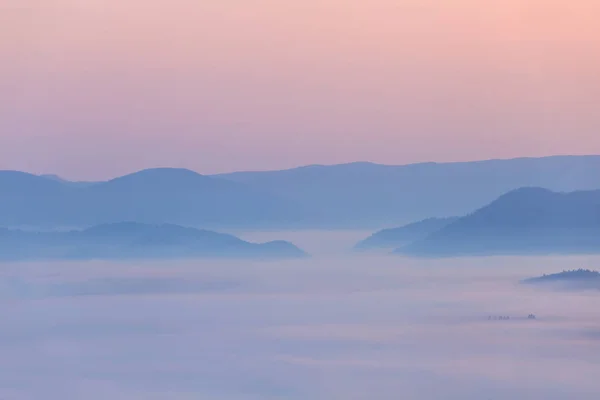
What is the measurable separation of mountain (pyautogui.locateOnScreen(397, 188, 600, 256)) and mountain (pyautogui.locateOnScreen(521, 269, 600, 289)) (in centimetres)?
107

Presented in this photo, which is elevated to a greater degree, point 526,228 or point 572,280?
point 526,228

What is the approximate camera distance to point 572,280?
1722 centimetres

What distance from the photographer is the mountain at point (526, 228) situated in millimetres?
18156

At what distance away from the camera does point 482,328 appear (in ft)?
47.5

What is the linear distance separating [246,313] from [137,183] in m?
3.39

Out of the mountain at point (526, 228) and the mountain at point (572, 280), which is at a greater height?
the mountain at point (526, 228)

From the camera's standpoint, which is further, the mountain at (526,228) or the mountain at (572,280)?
the mountain at (526,228)

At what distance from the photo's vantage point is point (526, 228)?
19.4 metres

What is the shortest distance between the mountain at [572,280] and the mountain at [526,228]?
107 cm

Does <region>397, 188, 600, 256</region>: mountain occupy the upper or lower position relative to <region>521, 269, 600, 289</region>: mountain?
upper

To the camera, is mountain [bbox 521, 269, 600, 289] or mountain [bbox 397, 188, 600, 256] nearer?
mountain [bbox 521, 269, 600, 289]

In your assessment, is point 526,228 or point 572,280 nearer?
point 572,280

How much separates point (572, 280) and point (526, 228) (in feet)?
7.75

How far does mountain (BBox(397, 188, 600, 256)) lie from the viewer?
59.6 feet
